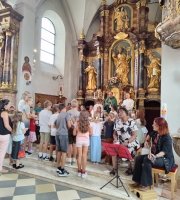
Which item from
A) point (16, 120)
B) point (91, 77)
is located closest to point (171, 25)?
point (16, 120)

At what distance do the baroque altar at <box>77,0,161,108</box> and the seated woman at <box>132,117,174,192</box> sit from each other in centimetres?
653

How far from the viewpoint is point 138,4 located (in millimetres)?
10320

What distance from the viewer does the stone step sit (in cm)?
324

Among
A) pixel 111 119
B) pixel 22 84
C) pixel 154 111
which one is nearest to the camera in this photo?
pixel 111 119

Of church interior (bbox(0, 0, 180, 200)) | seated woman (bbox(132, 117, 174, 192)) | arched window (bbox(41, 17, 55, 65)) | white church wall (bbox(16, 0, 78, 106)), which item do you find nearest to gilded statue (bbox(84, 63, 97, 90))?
church interior (bbox(0, 0, 180, 200))

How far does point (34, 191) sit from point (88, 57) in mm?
9565

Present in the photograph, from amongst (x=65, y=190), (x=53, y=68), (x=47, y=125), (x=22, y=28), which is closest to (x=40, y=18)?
(x=22, y=28)

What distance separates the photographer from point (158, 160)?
3.15 meters

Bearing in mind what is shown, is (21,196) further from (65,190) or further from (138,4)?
(138,4)

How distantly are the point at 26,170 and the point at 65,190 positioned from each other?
1271 millimetres

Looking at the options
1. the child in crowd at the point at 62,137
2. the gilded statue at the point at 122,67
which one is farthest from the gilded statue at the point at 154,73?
the child in crowd at the point at 62,137

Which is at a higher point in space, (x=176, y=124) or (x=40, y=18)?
(x=40, y=18)

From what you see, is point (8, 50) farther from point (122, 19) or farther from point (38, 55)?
point (122, 19)

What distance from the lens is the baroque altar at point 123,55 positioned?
9.77m
